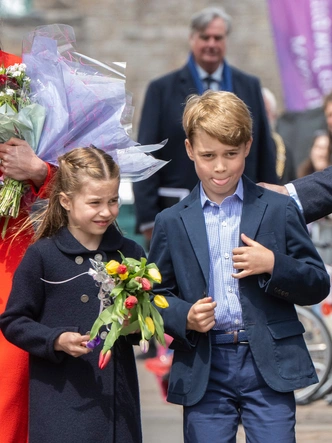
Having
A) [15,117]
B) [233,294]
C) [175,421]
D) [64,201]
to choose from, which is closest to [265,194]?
[233,294]

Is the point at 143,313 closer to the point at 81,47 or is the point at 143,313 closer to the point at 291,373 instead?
the point at 291,373

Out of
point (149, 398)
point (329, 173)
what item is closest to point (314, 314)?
point (149, 398)

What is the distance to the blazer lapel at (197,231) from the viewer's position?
12.1 ft

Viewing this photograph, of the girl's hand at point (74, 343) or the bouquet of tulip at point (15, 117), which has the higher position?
the bouquet of tulip at point (15, 117)

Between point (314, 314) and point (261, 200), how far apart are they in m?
3.83

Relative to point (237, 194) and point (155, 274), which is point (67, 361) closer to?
point (155, 274)

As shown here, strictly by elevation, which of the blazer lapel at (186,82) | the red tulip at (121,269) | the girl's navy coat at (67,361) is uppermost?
the blazer lapel at (186,82)

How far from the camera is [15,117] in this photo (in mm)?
3842

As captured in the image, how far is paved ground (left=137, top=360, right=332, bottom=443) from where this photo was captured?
615 centimetres

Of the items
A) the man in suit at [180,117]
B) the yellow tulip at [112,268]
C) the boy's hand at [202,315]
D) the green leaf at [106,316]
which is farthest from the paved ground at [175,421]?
the yellow tulip at [112,268]

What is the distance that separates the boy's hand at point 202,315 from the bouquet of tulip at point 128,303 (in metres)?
0.10

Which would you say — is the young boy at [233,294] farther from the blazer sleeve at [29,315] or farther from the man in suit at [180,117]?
the man in suit at [180,117]

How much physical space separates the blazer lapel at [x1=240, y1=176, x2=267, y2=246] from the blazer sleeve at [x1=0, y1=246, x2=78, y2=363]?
2.27 feet

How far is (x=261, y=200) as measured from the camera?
A: 3.79 m
